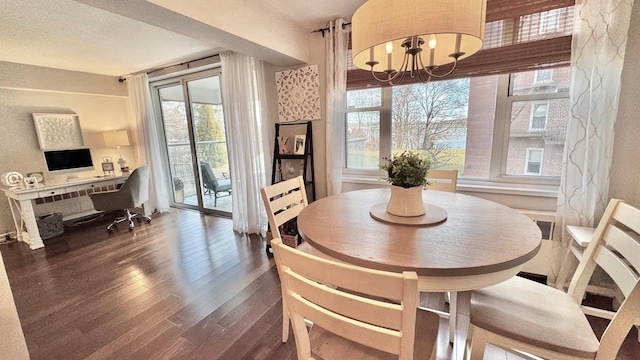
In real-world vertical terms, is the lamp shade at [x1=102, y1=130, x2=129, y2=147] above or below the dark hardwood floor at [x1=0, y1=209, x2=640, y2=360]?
above

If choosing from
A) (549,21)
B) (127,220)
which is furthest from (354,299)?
(127,220)

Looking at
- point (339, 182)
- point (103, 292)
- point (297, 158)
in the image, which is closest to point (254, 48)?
point (297, 158)

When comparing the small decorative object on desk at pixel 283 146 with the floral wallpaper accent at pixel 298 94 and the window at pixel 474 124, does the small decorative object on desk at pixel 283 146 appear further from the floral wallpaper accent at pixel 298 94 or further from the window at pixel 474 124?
the window at pixel 474 124

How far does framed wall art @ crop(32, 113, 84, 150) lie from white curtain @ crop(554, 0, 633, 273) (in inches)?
226

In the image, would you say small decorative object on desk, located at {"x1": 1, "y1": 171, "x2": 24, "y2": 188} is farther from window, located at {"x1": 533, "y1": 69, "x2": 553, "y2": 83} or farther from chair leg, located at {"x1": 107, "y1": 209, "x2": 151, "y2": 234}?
window, located at {"x1": 533, "y1": 69, "x2": 553, "y2": 83}

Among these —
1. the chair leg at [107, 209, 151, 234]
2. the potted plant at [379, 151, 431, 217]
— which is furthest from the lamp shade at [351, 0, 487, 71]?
the chair leg at [107, 209, 151, 234]

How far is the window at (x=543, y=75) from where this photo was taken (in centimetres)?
189

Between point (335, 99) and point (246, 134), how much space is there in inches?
45.8

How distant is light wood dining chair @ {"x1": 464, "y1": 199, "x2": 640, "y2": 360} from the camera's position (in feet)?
2.60

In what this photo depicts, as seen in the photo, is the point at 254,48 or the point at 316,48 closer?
the point at 254,48

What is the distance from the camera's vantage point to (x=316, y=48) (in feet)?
8.55

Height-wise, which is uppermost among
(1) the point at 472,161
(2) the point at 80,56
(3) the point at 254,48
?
(2) the point at 80,56

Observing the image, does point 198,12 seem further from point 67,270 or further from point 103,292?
point 67,270

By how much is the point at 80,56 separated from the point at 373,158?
384cm
